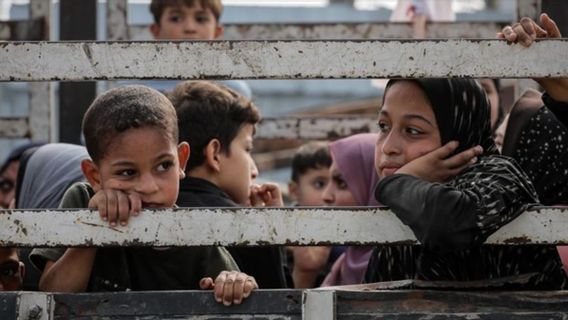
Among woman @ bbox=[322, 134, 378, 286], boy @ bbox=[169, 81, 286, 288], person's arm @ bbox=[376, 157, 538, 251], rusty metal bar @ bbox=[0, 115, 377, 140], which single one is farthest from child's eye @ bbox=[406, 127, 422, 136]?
rusty metal bar @ bbox=[0, 115, 377, 140]

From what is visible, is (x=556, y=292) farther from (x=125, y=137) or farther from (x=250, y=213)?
(x=125, y=137)

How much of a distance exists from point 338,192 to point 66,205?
2003 mm

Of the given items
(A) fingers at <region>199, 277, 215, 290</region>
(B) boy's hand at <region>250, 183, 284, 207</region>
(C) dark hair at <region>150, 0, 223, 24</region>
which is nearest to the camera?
(A) fingers at <region>199, 277, 215, 290</region>

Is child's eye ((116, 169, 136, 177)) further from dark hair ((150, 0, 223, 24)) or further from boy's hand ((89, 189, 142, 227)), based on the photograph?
dark hair ((150, 0, 223, 24))

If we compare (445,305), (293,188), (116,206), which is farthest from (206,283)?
(293,188)

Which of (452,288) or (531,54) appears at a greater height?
(531,54)

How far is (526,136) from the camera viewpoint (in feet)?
12.4

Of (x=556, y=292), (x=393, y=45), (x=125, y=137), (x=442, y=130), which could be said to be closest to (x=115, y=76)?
(x=125, y=137)

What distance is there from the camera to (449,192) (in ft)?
9.84

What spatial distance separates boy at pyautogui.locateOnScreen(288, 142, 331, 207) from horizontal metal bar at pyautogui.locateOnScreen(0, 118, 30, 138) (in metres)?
1.59

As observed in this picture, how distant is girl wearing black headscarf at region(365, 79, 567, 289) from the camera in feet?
9.73

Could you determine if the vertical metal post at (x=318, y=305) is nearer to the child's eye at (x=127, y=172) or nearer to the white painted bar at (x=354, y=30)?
the child's eye at (x=127, y=172)

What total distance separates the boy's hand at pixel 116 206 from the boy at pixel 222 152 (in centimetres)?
102

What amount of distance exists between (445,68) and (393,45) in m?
0.12
